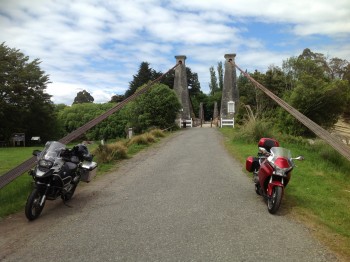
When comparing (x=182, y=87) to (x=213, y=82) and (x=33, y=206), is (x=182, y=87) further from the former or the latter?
(x=213, y=82)

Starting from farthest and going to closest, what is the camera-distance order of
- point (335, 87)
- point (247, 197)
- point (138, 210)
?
point (335, 87) < point (247, 197) < point (138, 210)

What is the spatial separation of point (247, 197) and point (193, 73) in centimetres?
7291

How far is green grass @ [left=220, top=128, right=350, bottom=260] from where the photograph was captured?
17.4ft

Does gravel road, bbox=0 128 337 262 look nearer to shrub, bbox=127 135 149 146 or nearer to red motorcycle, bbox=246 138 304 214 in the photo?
red motorcycle, bbox=246 138 304 214

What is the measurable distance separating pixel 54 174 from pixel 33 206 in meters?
0.60

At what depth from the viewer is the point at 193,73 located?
79.1 meters

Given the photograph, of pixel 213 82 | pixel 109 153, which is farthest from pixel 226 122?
pixel 213 82

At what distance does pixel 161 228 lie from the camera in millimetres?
5516

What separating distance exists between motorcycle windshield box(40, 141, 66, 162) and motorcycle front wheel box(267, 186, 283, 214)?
3.72 metres

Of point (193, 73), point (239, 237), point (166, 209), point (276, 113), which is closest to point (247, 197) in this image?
point (166, 209)

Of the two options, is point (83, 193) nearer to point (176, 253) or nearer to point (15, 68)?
point (176, 253)

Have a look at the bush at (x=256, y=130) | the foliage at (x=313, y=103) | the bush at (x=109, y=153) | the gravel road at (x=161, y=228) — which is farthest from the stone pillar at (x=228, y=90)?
the gravel road at (x=161, y=228)

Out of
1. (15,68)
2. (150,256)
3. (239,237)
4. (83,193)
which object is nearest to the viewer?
(150,256)

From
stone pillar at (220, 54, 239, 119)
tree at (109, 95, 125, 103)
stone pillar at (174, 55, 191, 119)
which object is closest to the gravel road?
stone pillar at (174, 55, 191, 119)
